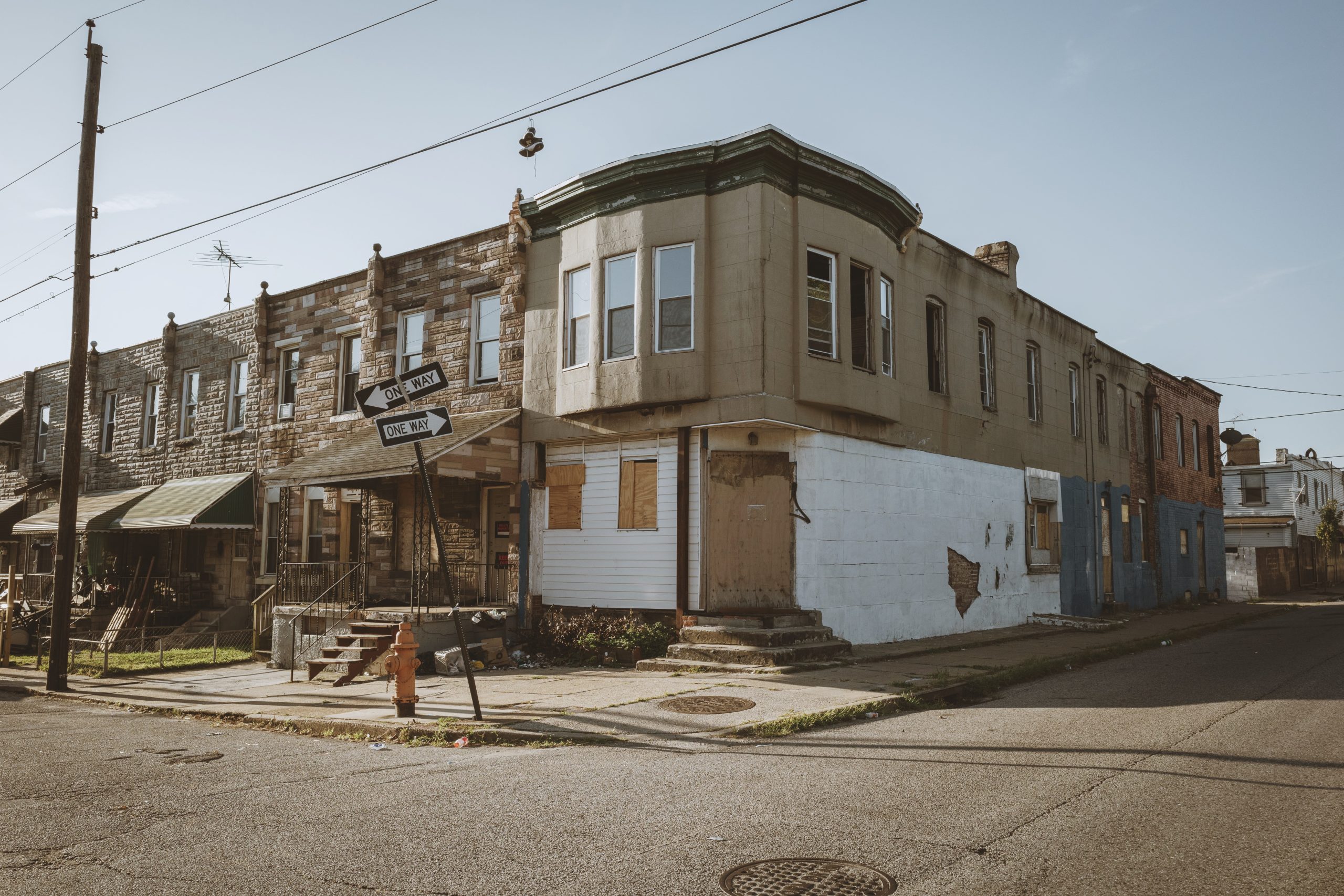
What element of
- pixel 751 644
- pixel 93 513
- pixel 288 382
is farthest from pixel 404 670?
pixel 93 513

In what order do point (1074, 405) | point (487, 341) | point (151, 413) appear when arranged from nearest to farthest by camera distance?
point (487, 341), point (1074, 405), point (151, 413)

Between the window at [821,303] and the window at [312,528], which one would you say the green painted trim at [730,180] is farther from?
the window at [312,528]

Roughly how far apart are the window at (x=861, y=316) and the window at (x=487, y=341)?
260 inches

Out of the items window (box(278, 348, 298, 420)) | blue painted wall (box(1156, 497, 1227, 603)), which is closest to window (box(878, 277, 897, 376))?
window (box(278, 348, 298, 420))

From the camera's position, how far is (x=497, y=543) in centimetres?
1748

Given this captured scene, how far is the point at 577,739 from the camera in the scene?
27.4 ft

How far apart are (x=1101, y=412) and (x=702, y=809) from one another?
956 inches

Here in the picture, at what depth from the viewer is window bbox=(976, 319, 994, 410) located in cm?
2045

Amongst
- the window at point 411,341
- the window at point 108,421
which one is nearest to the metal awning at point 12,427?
the window at point 108,421

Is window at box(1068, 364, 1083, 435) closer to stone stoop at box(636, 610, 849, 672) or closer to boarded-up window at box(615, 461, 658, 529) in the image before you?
stone stoop at box(636, 610, 849, 672)

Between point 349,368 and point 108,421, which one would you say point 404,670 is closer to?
point 349,368

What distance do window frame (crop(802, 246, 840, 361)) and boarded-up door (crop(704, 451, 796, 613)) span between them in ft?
6.01

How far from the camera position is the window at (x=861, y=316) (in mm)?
16188

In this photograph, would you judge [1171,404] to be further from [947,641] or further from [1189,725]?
[1189,725]
